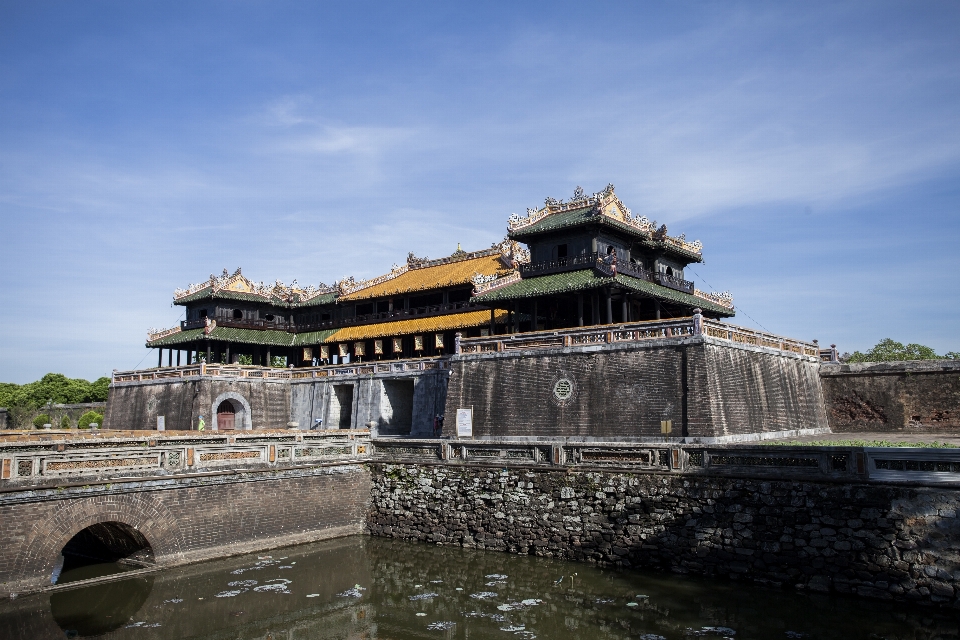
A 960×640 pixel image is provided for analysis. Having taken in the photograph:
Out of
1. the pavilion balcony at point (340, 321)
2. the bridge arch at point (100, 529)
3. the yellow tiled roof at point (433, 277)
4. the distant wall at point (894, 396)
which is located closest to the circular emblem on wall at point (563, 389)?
the distant wall at point (894, 396)

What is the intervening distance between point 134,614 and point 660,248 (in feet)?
91.1

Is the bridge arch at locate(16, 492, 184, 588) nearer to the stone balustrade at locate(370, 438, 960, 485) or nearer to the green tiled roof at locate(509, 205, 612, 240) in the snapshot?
the stone balustrade at locate(370, 438, 960, 485)

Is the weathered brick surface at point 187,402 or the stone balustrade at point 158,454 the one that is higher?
the weathered brick surface at point 187,402

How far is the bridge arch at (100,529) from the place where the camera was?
16.5 meters

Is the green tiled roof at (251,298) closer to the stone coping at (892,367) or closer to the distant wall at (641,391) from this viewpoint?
the distant wall at (641,391)

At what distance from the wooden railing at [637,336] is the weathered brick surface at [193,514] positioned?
8.45 meters

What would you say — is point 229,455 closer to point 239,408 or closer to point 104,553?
point 104,553

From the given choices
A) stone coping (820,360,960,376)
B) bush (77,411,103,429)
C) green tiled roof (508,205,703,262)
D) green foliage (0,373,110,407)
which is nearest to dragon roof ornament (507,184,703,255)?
green tiled roof (508,205,703,262)

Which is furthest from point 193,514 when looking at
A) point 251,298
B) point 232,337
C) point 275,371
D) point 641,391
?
point 251,298

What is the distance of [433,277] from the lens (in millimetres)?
44812

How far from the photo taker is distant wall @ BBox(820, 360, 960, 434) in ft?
89.8

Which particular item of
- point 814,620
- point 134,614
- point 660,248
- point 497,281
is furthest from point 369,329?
point 814,620

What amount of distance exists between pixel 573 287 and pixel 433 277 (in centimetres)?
1601

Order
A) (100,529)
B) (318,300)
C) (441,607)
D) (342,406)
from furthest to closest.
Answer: (318,300) → (342,406) → (100,529) → (441,607)
